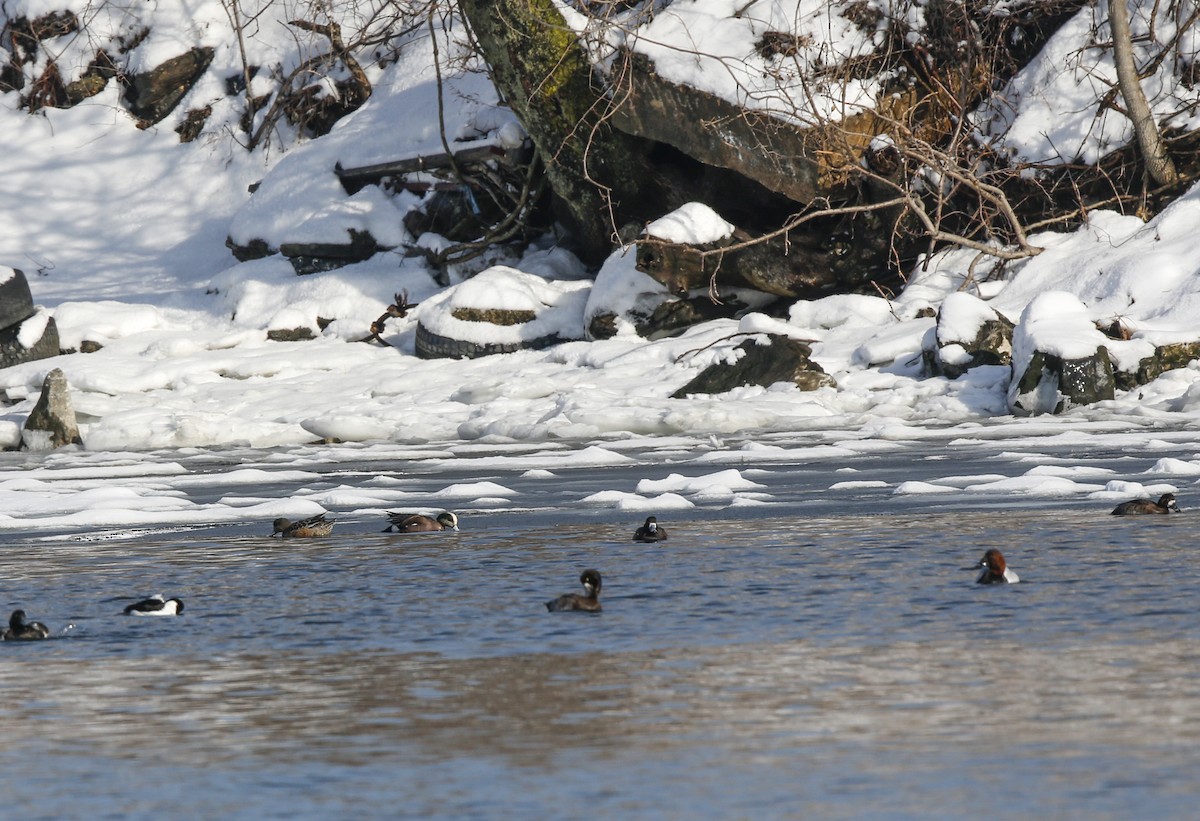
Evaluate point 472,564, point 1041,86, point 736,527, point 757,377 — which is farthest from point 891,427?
point 1041,86

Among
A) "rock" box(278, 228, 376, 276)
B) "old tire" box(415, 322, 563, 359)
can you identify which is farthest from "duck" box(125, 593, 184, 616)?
"rock" box(278, 228, 376, 276)

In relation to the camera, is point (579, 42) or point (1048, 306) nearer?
point (1048, 306)

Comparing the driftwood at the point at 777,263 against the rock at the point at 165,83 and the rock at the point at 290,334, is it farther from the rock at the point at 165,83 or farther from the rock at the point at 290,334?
the rock at the point at 165,83

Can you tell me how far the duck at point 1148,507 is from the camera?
7.86m

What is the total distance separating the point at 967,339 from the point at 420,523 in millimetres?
8598

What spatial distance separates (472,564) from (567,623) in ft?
5.14

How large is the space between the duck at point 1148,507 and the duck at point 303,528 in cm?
436

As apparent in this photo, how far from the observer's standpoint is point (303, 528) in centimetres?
850

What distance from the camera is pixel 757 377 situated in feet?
52.4

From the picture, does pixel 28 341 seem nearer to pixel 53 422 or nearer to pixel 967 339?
pixel 53 422

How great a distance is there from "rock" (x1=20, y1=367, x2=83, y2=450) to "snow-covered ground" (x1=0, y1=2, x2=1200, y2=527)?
0.40 m

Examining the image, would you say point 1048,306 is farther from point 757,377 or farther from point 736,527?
point 736,527

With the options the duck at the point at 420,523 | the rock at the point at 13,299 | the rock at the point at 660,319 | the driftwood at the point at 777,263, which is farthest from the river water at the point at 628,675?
the rock at the point at 13,299

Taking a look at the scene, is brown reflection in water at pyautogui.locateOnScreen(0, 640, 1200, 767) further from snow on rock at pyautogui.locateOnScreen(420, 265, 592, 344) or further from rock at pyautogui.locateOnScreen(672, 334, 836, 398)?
snow on rock at pyautogui.locateOnScreen(420, 265, 592, 344)
